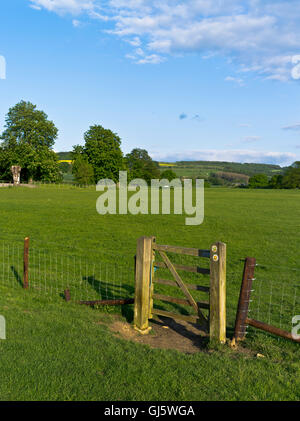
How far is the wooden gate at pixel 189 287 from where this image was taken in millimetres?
6832

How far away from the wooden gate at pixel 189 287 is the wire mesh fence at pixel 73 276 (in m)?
2.51

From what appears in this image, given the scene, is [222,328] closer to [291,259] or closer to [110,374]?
[110,374]

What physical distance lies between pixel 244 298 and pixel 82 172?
86304mm

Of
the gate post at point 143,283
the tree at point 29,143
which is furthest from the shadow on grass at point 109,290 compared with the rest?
the tree at point 29,143

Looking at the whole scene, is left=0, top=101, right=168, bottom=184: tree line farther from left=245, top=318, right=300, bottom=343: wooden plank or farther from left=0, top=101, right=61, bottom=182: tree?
left=245, top=318, right=300, bottom=343: wooden plank

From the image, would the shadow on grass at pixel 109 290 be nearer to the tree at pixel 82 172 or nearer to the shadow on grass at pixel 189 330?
the shadow on grass at pixel 189 330

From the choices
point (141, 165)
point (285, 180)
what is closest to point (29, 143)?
point (141, 165)

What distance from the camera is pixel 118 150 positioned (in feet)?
327

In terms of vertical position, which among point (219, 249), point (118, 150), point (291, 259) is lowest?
point (291, 259)

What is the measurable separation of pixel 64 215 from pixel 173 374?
25.2 metres

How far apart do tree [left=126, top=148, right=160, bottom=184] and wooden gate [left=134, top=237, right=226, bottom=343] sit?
12943 cm

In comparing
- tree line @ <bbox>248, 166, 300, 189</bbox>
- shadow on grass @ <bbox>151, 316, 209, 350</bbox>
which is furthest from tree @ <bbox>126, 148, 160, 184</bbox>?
shadow on grass @ <bbox>151, 316, 209, 350</bbox>
